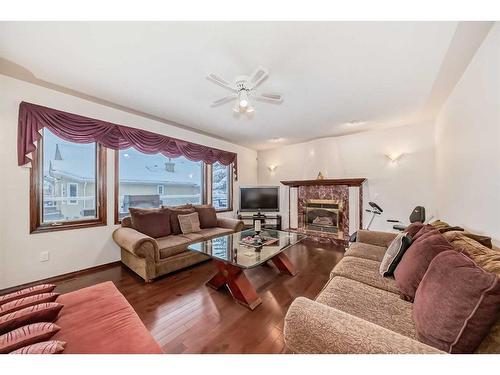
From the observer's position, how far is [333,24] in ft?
4.75

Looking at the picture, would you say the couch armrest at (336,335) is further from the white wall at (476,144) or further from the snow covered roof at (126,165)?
the snow covered roof at (126,165)

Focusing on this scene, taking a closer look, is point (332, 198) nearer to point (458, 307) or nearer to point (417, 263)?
point (417, 263)

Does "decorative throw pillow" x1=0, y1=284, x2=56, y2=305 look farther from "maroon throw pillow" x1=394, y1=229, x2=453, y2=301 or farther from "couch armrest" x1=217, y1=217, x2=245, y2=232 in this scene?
"couch armrest" x1=217, y1=217, x2=245, y2=232

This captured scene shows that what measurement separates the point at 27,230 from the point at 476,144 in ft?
15.8

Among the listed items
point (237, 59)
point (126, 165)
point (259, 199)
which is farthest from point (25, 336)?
point (259, 199)

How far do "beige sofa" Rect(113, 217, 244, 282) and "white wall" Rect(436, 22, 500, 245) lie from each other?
311 cm

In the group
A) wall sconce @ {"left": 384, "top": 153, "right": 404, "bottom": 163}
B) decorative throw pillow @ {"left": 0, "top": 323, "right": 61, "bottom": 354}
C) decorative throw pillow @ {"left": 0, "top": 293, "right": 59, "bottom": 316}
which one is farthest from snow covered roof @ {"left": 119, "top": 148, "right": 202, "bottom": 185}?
wall sconce @ {"left": 384, "top": 153, "right": 404, "bottom": 163}

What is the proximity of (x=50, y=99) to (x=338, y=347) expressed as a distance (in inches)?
148

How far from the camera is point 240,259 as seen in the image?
202 cm
